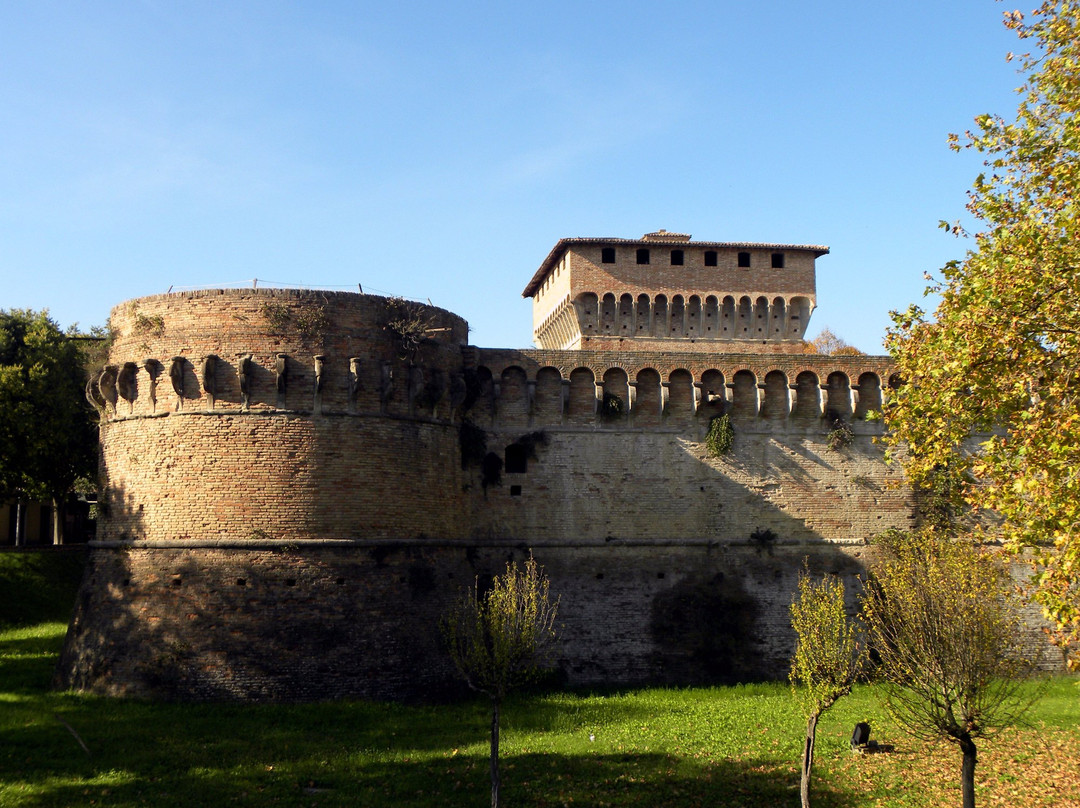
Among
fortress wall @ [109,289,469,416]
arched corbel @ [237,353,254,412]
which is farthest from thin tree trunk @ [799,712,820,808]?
arched corbel @ [237,353,254,412]

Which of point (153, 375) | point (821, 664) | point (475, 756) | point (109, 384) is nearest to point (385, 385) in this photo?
point (153, 375)

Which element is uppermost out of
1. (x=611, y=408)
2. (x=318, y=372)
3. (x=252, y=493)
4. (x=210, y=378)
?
(x=318, y=372)

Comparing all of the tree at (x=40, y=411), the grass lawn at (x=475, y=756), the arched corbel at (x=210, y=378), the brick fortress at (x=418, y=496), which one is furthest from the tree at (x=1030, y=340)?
the tree at (x=40, y=411)

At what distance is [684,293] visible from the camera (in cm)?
3222

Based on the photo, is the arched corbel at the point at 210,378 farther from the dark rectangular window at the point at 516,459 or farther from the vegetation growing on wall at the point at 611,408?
the vegetation growing on wall at the point at 611,408

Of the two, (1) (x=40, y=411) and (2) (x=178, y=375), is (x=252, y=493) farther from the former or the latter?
(1) (x=40, y=411)

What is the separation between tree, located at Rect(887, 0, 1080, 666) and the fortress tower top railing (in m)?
16.9

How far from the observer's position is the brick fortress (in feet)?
57.4

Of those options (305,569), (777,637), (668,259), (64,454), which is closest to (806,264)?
(668,259)

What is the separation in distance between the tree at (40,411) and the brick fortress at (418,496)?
29.1 feet

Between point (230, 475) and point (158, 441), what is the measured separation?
6.32ft

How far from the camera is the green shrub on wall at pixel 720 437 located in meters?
22.4

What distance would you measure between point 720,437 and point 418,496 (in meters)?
8.10

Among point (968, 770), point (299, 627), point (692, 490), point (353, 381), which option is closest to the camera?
point (968, 770)
